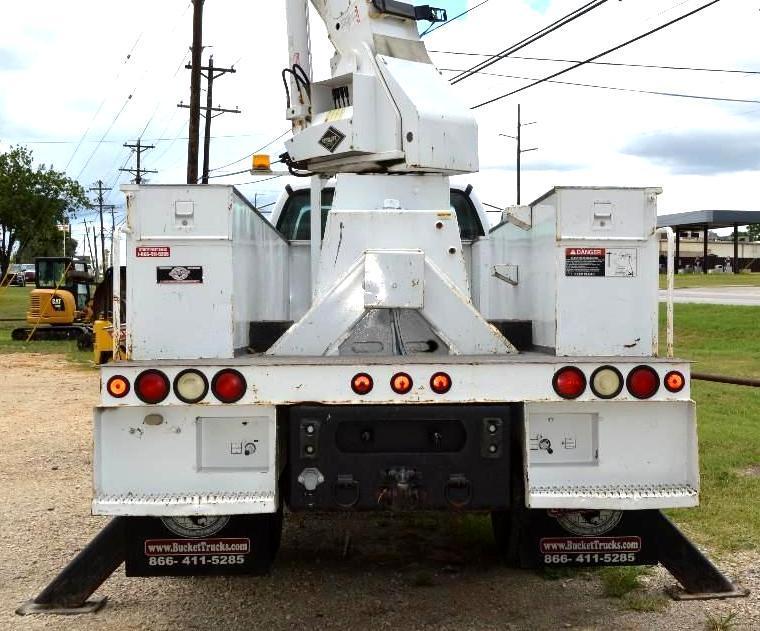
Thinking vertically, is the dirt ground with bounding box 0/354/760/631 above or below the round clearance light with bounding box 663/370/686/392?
below

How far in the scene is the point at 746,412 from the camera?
11.0m

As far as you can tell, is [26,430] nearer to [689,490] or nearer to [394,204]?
[394,204]

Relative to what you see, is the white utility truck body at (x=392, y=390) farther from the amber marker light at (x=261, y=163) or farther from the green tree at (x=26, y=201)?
the green tree at (x=26, y=201)

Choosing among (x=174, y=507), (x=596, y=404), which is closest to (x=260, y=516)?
(x=174, y=507)

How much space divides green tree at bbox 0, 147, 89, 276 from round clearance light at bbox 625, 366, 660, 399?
43893 mm

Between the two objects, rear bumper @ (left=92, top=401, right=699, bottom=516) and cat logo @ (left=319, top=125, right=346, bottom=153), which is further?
cat logo @ (left=319, top=125, right=346, bottom=153)

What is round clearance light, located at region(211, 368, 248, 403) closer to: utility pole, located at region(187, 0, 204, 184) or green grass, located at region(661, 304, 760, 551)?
green grass, located at region(661, 304, 760, 551)

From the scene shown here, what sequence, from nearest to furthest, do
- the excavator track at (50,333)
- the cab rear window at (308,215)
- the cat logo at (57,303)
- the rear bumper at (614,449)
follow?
the rear bumper at (614,449) → the cab rear window at (308,215) → the excavator track at (50,333) → the cat logo at (57,303)

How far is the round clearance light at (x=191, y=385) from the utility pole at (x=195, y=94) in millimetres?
22020

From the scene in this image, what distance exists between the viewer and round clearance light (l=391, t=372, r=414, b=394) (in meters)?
4.14

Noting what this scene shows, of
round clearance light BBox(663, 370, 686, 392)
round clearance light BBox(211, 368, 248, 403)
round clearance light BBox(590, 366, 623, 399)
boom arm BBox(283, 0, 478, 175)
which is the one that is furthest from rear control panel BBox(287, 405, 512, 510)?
boom arm BBox(283, 0, 478, 175)

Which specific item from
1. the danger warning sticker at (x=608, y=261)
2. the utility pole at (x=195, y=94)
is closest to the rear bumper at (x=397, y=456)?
the danger warning sticker at (x=608, y=261)

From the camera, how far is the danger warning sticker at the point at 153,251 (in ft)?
14.2

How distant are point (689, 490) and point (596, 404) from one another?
1.81 feet
